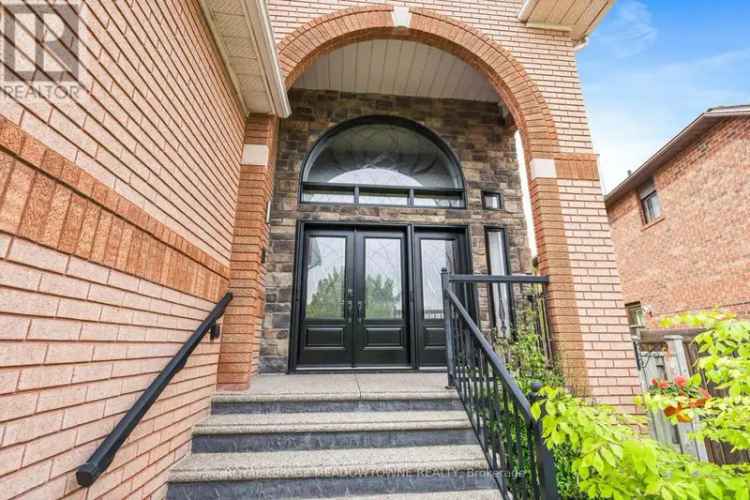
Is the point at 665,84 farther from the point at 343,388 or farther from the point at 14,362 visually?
the point at 14,362

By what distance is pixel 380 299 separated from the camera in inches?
166

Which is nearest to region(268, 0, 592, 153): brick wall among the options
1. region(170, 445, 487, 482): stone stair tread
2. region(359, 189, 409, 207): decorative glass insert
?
region(359, 189, 409, 207): decorative glass insert

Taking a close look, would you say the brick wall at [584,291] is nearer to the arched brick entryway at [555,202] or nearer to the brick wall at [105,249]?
the arched brick entryway at [555,202]

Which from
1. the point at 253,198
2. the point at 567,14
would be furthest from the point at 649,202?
the point at 253,198

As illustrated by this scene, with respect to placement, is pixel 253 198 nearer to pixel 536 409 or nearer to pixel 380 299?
pixel 380 299

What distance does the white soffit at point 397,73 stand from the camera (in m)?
3.97

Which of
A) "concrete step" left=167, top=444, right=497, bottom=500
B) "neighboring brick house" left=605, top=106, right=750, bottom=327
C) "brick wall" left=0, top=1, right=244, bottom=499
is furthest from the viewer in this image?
"neighboring brick house" left=605, top=106, right=750, bottom=327

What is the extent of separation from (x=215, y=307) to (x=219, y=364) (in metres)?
0.55

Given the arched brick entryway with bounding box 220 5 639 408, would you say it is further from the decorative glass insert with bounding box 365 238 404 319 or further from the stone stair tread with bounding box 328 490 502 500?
the decorative glass insert with bounding box 365 238 404 319

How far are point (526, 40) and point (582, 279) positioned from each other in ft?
9.01

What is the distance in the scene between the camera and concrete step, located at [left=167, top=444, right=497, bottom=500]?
1900 mm

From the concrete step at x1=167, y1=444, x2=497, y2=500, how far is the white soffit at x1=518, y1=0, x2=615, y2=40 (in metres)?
4.40

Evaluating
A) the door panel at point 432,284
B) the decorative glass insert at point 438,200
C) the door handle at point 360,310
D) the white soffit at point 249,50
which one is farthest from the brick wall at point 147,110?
the decorative glass insert at point 438,200

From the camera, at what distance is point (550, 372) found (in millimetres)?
2773
